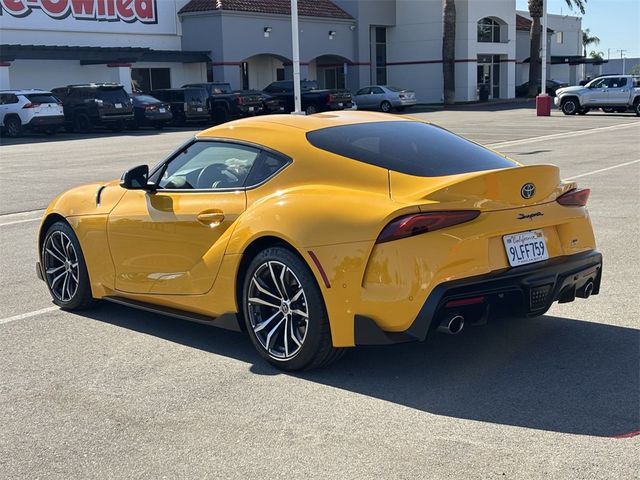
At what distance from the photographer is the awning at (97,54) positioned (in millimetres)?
36094

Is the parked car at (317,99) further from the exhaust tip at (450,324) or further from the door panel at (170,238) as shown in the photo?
the exhaust tip at (450,324)

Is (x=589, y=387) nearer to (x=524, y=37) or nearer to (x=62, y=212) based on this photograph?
(x=62, y=212)

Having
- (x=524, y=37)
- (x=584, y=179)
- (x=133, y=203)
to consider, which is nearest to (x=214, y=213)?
(x=133, y=203)

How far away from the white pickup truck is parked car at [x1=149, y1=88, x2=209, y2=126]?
646 inches

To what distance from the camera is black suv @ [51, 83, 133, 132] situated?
32.3m

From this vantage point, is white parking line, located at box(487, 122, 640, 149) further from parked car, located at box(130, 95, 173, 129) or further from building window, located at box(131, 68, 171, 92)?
building window, located at box(131, 68, 171, 92)

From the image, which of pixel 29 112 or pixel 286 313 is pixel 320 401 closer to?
pixel 286 313

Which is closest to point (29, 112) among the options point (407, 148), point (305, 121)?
point (305, 121)

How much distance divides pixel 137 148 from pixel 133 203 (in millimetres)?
18749

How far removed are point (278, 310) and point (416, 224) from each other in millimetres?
1049

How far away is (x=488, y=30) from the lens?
55.5 meters

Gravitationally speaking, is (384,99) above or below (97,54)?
below

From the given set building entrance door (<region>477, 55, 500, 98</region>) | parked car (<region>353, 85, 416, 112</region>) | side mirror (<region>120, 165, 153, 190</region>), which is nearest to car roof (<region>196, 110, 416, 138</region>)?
side mirror (<region>120, 165, 153, 190</region>)

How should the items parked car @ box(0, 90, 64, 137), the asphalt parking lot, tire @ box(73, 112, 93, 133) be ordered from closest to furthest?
the asphalt parking lot, parked car @ box(0, 90, 64, 137), tire @ box(73, 112, 93, 133)
